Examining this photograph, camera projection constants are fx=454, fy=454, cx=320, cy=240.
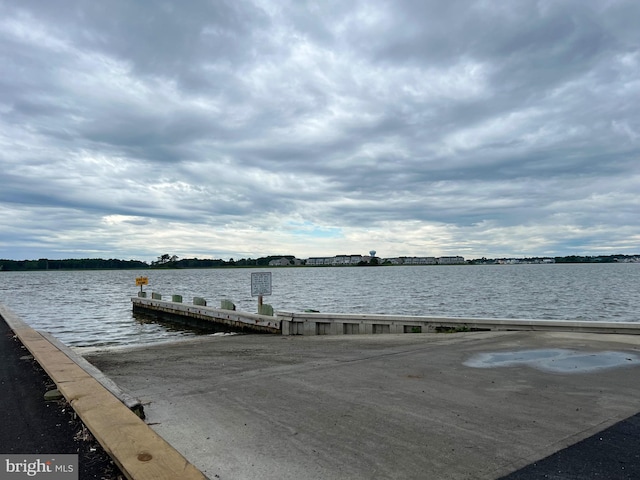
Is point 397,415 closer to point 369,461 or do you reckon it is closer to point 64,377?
point 369,461

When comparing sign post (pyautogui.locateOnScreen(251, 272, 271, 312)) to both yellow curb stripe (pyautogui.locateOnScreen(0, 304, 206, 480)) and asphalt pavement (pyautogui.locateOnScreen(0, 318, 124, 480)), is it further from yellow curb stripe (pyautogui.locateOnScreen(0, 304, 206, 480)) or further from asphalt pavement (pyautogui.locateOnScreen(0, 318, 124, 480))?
yellow curb stripe (pyautogui.locateOnScreen(0, 304, 206, 480))

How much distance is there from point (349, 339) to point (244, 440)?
782 cm

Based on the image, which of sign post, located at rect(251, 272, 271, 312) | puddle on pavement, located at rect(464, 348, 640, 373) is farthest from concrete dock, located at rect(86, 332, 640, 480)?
sign post, located at rect(251, 272, 271, 312)

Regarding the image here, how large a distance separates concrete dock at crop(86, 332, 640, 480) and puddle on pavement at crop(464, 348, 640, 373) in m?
0.02

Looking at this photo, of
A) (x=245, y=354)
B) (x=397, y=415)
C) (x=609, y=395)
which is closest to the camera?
(x=397, y=415)

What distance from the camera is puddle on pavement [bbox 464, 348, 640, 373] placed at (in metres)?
7.67

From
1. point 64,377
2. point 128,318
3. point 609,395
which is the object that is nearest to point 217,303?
point 128,318

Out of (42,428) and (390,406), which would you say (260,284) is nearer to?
(390,406)

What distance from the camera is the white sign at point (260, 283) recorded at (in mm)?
17000

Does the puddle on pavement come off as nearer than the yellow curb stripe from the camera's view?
No

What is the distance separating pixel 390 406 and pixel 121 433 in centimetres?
307

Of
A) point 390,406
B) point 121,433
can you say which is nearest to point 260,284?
point 390,406

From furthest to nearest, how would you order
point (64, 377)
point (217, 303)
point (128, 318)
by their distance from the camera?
point (217, 303)
point (128, 318)
point (64, 377)

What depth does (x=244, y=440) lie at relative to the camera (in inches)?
181
